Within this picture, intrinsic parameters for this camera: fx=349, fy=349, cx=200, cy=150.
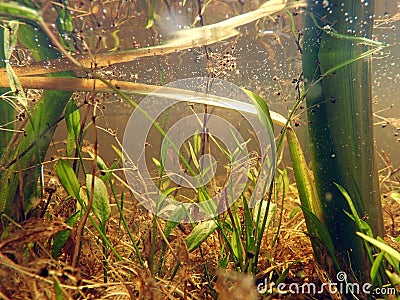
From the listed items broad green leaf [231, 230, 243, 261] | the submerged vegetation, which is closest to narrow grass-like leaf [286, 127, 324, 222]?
the submerged vegetation

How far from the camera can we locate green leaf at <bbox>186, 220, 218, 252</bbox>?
107 centimetres

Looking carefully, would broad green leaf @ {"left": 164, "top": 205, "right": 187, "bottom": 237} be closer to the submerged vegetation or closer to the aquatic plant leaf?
the submerged vegetation

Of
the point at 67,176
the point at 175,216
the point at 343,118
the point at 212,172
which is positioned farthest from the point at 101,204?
the point at 343,118

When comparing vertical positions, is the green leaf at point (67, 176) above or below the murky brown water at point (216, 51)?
below

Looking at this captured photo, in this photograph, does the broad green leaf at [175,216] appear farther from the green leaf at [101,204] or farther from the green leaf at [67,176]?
the green leaf at [67,176]

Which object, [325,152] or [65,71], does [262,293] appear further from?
[65,71]

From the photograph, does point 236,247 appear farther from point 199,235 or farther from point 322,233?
point 322,233

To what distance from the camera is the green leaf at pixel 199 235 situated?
3.50 feet

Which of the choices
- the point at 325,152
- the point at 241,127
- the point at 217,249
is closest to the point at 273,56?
the point at 241,127

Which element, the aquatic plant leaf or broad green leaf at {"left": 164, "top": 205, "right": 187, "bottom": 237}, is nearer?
broad green leaf at {"left": 164, "top": 205, "right": 187, "bottom": 237}

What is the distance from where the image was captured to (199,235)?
1.08m

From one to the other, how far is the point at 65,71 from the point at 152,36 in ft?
1.92

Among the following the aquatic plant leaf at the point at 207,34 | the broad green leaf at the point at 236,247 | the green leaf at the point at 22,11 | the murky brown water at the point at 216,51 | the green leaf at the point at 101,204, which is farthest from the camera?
the murky brown water at the point at 216,51

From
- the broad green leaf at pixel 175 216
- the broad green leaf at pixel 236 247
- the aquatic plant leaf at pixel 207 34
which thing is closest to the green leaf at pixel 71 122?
the aquatic plant leaf at pixel 207 34
